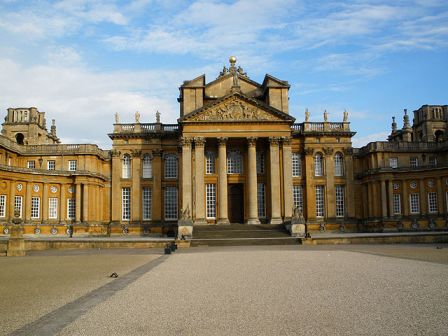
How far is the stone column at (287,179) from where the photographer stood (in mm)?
42438

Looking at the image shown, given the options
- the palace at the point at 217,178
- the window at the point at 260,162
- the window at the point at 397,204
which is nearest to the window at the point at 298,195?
the palace at the point at 217,178

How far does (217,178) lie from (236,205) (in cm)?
355

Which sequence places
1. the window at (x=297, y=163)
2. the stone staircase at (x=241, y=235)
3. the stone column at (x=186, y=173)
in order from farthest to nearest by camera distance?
the window at (x=297, y=163) → the stone column at (x=186, y=173) → the stone staircase at (x=241, y=235)

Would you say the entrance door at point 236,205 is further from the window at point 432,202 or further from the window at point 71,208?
the window at point 432,202

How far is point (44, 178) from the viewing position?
157ft

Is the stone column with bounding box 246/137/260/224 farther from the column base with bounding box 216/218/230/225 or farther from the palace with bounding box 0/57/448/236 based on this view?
the column base with bounding box 216/218/230/225

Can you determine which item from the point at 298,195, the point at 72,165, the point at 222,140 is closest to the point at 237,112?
the point at 222,140

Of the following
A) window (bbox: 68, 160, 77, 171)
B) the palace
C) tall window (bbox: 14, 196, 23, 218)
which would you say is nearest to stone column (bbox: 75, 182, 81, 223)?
the palace

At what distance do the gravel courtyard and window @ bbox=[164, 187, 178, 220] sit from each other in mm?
31449

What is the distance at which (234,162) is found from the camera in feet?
154

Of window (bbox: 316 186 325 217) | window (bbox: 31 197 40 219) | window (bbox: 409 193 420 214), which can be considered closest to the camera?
window (bbox: 31 197 40 219)

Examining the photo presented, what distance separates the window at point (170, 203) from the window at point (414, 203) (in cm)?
2427

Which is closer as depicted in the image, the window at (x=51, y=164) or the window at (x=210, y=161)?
the window at (x=210, y=161)

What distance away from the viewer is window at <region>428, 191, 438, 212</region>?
49000 millimetres
